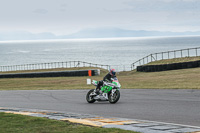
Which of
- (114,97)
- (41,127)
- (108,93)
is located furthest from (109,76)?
(41,127)

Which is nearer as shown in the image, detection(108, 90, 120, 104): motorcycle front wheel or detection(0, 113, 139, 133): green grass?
detection(0, 113, 139, 133): green grass

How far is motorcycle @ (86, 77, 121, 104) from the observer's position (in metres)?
14.7

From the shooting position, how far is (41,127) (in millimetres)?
8977

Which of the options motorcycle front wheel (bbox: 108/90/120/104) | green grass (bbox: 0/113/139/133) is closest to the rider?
motorcycle front wheel (bbox: 108/90/120/104)

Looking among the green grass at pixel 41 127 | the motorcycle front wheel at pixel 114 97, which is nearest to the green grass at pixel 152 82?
the motorcycle front wheel at pixel 114 97

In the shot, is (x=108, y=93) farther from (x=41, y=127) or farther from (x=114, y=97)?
(x=41, y=127)

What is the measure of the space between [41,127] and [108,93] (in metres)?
6.54

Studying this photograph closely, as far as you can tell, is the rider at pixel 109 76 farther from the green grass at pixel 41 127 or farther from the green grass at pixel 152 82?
the green grass at pixel 152 82

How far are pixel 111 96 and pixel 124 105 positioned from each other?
1035 millimetres

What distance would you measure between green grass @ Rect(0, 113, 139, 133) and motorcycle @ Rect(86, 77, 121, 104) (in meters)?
5.01

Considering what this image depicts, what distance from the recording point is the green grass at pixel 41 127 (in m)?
8.27

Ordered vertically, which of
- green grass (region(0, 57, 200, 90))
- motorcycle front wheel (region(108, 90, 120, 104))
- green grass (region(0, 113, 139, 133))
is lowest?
green grass (region(0, 113, 139, 133))

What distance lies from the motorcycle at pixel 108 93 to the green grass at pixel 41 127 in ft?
16.4

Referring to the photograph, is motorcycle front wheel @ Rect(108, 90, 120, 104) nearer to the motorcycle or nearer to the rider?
the motorcycle
